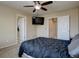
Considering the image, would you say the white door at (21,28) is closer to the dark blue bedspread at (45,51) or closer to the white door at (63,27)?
the white door at (63,27)

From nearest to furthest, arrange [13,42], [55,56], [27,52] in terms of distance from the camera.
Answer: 1. [55,56]
2. [27,52]
3. [13,42]

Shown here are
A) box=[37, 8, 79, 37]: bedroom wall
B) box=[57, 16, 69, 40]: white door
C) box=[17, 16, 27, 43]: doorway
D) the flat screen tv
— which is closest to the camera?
box=[37, 8, 79, 37]: bedroom wall

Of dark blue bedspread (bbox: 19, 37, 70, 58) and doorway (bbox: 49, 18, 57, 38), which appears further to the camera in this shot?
doorway (bbox: 49, 18, 57, 38)

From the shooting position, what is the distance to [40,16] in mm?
8078

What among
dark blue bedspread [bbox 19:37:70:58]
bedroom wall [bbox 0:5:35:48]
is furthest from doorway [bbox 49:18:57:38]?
dark blue bedspread [bbox 19:37:70:58]

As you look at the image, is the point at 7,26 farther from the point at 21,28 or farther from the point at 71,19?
the point at 71,19

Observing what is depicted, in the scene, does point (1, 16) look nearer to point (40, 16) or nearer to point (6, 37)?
point (6, 37)

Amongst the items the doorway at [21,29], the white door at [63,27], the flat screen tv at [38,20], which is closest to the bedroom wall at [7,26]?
the doorway at [21,29]

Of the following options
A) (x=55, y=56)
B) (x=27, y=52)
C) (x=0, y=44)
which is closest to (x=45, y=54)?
(x=55, y=56)

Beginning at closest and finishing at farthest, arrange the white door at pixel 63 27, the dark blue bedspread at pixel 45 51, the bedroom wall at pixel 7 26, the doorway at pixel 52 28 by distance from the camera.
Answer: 1. the dark blue bedspread at pixel 45 51
2. the bedroom wall at pixel 7 26
3. the white door at pixel 63 27
4. the doorway at pixel 52 28

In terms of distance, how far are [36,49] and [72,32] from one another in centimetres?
387

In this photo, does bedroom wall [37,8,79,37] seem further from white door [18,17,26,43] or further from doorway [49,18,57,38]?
white door [18,17,26,43]

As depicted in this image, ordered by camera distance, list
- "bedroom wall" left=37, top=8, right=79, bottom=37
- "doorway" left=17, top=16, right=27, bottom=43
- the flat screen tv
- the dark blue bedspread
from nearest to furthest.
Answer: the dark blue bedspread, "bedroom wall" left=37, top=8, right=79, bottom=37, "doorway" left=17, top=16, right=27, bottom=43, the flat screen tv

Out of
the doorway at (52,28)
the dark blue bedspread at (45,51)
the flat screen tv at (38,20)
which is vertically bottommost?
the dark blue bedspread at (45,51)
